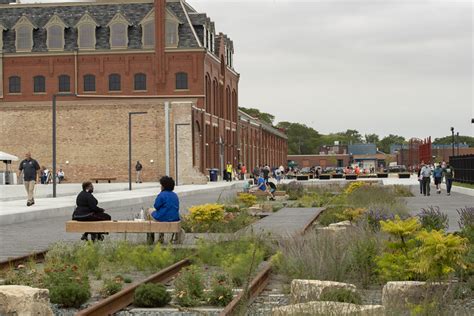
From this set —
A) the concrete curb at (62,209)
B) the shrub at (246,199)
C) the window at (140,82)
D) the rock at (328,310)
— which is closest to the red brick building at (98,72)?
the window at (140,82)

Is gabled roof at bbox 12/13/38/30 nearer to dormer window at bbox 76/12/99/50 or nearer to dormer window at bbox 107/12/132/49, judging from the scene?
dormer window at bbox 76/12/99/50

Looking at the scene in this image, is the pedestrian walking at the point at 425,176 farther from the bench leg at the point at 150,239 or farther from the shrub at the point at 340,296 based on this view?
the shrub at the point at 340,296

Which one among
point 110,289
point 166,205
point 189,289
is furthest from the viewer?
point 166,205

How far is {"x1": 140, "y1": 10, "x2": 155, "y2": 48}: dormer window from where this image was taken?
73938mm

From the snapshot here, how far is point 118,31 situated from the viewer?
245 ft

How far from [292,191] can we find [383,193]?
500 inches

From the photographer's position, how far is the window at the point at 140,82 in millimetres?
75062

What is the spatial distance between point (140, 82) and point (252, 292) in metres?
65.9

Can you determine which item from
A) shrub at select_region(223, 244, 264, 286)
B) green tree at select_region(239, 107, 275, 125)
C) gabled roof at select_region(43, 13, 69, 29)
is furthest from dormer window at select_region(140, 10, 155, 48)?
green tree at select_region(239, 107, 275, 125)

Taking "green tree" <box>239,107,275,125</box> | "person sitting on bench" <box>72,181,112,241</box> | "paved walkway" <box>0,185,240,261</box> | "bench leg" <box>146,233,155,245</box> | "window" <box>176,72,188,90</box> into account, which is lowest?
"paved walkway" <box>0,185,240,261</box>

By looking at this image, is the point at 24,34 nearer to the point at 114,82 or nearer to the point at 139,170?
the point at 114,82

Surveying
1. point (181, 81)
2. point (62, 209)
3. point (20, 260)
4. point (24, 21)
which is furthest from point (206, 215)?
point (24, 21)

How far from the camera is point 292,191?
4419 cm

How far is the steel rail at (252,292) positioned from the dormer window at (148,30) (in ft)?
207
